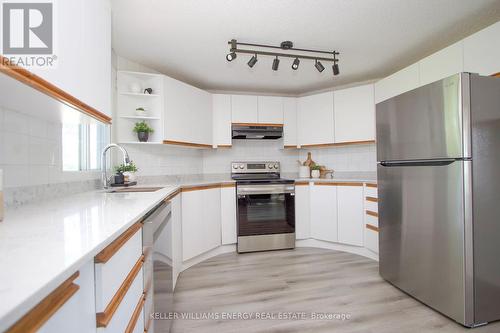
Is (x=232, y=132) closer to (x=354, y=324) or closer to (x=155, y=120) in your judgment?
(x=155, y=120)

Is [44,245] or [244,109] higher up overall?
[244,109]

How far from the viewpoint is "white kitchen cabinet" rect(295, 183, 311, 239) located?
10.6 feet

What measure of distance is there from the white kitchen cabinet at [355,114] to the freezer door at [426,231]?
105 centimetres

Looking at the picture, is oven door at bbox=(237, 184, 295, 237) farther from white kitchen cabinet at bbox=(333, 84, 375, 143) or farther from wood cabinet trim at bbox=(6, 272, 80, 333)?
A: wood cabinet trim at bbox=(6, 272, 80, 333)

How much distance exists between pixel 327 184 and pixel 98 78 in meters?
2.64

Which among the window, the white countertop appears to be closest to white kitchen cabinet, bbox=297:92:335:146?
the window

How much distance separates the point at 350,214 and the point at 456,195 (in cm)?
144

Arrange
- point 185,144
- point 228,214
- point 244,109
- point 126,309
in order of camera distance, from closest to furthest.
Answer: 1. point 126,309
2. point 185,144
3. point 228,214
4. point 244,109

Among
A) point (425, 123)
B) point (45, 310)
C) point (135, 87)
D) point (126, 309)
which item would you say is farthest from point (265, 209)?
point (45, 310)

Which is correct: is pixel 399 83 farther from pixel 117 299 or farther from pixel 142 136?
pixel 117 299

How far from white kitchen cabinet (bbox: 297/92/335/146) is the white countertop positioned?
9.27ft

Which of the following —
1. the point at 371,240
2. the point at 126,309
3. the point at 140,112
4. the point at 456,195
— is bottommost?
the point at 371,240

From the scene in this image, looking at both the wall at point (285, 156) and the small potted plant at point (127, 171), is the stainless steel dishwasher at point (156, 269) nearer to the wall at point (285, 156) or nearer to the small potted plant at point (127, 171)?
the small potted plant at point (127, 171)

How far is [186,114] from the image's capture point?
2.96 meters
